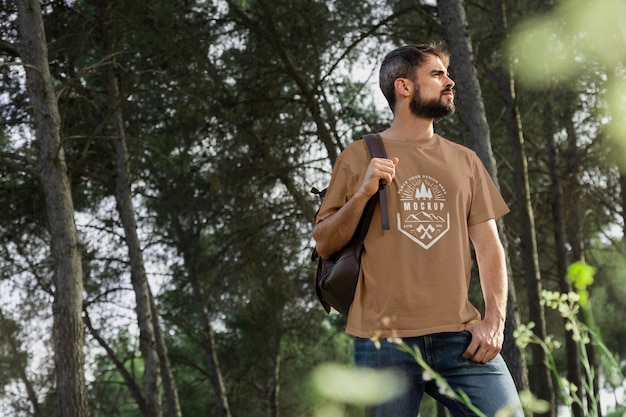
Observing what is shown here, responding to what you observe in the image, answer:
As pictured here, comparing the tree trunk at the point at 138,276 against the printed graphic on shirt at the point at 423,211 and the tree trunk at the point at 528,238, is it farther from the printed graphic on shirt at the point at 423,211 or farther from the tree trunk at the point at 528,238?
the printed graphic on shirt at the point at 423,211

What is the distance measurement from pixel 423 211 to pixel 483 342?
1.29 ft

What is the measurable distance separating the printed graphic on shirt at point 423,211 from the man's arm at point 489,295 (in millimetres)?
183

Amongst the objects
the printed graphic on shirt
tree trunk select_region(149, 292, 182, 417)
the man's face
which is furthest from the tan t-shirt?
tree trunk select_region(149, 292, 182, 417)

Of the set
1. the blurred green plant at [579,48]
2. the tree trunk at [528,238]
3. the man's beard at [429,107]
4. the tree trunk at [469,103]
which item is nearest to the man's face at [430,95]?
the man's beard at [429,107]

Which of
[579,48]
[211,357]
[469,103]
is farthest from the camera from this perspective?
[211,357]

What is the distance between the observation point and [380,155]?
282cm

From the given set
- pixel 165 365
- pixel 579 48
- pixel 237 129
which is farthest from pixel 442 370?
pixel 165 365

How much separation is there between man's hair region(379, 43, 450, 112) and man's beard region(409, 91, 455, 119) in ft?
0.19

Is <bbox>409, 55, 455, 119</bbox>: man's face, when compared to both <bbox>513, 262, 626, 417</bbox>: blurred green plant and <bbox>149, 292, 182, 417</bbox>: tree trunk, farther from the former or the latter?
<bbox>149, 292, 182, 417</bbox>: tree trunk

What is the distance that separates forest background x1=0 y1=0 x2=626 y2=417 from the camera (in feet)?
29.0

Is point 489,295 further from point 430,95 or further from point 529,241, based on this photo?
point 529,241

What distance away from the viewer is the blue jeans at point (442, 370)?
8.72 feet

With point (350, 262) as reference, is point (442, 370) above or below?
below

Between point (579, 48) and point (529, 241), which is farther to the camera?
point (579, 48)
